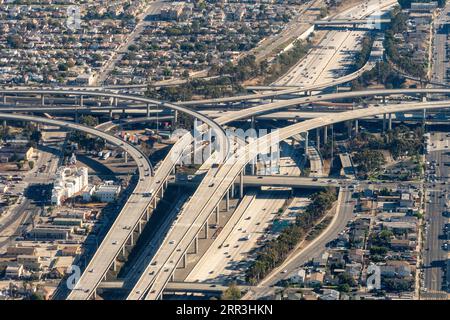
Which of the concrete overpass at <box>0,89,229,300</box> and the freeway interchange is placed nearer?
the concrete overpass at <box>0,89,229,300</box>

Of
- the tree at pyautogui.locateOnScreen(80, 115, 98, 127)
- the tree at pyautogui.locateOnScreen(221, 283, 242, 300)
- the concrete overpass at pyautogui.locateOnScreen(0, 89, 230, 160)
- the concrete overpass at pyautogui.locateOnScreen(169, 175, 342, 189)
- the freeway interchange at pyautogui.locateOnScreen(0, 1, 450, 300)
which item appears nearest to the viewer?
the tree at pyautogui.locateOnScreen(221, 283, 242, 300)

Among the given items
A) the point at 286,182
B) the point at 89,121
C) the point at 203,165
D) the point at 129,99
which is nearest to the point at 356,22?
the point at 129,99

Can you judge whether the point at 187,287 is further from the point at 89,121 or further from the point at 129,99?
the point at 129,99

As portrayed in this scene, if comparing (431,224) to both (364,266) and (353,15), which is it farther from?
(353,15)

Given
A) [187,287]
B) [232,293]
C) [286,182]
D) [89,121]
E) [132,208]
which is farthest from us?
[89,121]

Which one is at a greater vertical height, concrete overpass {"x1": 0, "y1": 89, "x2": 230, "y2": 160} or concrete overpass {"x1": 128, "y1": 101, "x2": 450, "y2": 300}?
concrete overpass {"x1": 0, "y1": 89, "x2": 230, "y2": 160}

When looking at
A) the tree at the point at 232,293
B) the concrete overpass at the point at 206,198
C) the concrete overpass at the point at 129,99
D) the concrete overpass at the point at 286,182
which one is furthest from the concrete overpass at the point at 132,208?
the tree at the point at 232,293

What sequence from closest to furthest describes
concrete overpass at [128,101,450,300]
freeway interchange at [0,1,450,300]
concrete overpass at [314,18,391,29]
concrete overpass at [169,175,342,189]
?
1. concrete overpass at [128,101,450,300]
2. freeway interchange at [0,1,450,300]
3. concrete overpass at [169,175,342,189]
4. concrete overpass at [314,18,391,29]

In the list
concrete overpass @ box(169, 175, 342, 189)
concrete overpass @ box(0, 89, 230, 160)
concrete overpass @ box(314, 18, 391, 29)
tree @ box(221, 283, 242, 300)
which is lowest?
tree @ box(221, 283, 242, 300)

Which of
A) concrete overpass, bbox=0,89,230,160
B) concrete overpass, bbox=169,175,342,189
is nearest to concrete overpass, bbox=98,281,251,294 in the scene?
concrete overpass, bbox=169,175,342,189

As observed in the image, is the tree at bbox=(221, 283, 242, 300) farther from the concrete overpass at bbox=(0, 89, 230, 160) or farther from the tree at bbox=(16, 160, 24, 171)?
the tree at bbox=(16, 160, 24, 171)

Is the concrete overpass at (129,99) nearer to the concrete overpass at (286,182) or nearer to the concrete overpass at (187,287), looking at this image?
the concrete overpass at (286,182)
